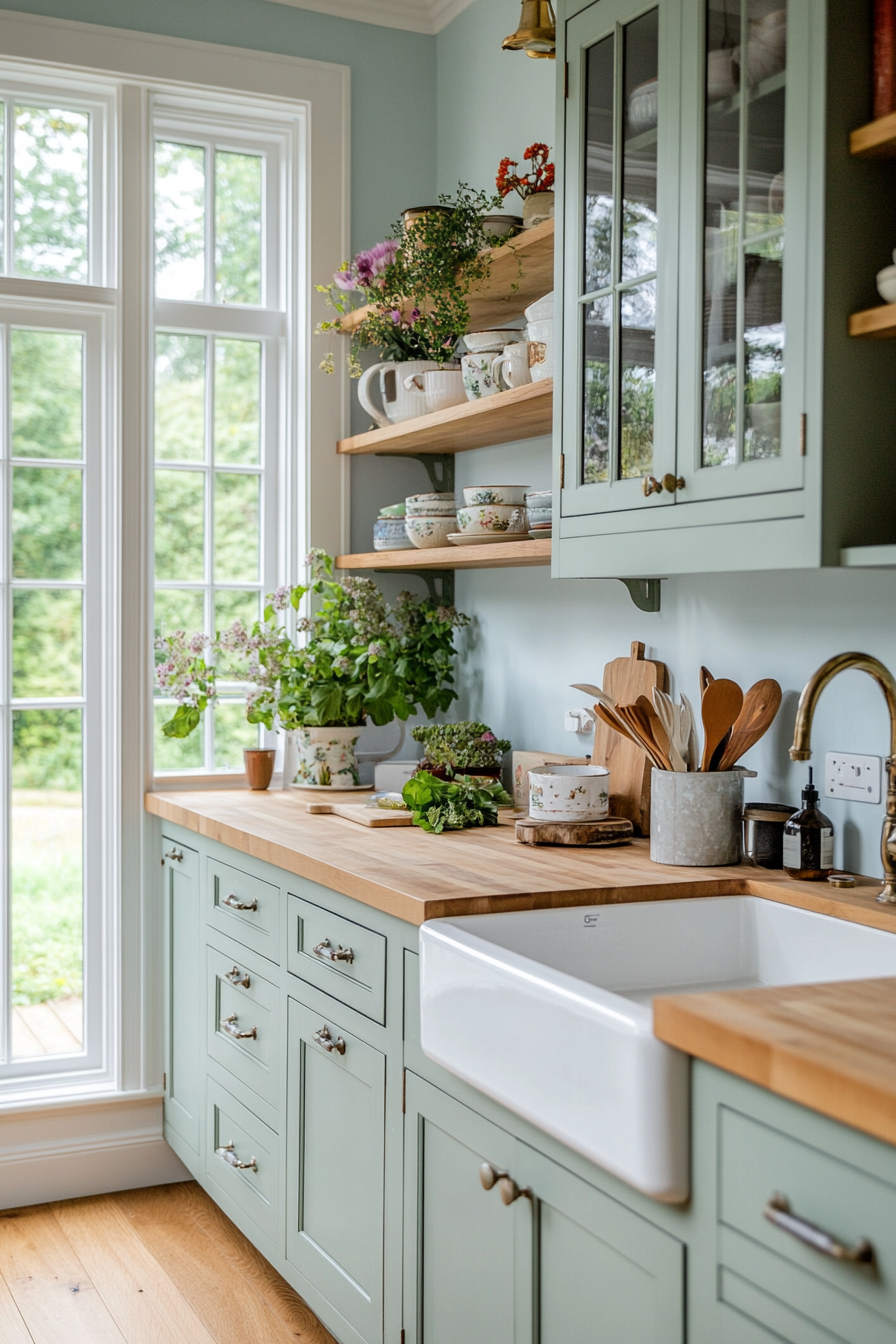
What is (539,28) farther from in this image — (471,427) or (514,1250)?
(514,1250)

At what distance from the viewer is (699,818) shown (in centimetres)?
201

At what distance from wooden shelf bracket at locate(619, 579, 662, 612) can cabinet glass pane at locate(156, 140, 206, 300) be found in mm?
1524

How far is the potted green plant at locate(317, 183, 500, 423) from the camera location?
2717 millimetres

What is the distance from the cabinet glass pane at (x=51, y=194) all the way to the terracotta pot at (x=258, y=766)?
125 cm

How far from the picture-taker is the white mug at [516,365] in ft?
8.32

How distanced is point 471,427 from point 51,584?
1.14 meters

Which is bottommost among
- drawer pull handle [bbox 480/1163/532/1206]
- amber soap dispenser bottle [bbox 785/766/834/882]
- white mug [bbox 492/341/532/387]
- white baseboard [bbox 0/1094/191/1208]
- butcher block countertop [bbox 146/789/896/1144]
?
white baseboard [bbox 0/1094/191/1208]

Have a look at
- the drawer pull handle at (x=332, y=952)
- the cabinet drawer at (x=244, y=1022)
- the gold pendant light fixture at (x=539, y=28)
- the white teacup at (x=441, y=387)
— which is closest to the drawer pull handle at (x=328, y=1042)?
the drawer pull handle at (x=332, y=952)

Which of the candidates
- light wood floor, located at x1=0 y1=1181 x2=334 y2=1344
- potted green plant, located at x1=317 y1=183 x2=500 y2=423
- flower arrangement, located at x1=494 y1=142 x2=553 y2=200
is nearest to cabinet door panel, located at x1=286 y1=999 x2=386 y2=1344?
light wood floor, located at x1=0 y1=1181 x2=334 y2=1344

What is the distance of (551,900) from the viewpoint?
1795mm

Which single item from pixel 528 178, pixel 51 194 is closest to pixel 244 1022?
pixel 528 178

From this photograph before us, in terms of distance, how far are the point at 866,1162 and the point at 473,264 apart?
212 centimetres

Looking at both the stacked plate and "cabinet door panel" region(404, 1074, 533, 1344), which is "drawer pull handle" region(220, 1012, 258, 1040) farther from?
the stacked plate

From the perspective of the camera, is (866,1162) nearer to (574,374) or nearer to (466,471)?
(574,374)
